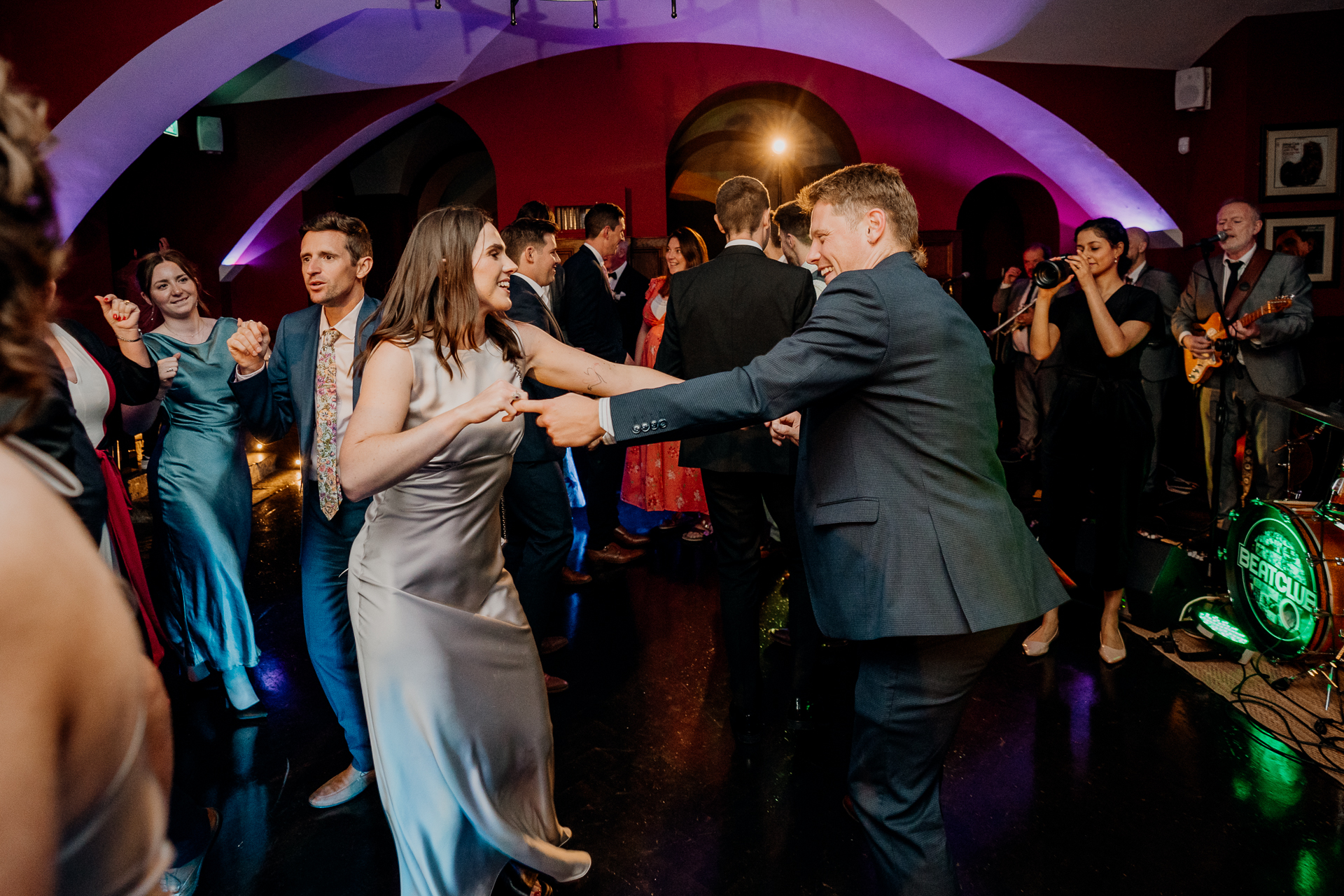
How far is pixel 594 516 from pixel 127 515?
7.89 feet

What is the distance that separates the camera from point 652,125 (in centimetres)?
810

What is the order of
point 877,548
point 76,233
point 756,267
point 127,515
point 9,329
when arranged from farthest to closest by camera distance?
point 76,233, point 756,267, point 127,515, point 877,548, point 9,329

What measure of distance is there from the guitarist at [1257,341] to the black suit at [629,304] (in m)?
3.31

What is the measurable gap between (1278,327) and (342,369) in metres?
4.46

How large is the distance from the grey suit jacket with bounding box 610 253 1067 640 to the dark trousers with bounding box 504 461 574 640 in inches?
58.6

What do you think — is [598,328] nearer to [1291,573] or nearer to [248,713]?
[248,713]

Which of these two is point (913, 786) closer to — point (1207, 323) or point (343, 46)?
point (1207, 323)

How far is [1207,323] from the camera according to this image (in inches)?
190

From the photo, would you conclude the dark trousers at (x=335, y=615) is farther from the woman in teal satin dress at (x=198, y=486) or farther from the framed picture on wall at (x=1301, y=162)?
the framed picture on wall at (x=1301, y=162)

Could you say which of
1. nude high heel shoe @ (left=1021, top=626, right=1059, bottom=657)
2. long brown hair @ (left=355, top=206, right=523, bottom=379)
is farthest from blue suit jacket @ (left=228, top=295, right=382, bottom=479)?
nude high heel shoe @ (left=1021, top=626, right=1059, bottom=657)

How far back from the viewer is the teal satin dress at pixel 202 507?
285cm

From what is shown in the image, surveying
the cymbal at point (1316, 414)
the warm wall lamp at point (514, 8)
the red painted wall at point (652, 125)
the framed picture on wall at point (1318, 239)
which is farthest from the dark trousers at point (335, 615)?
the framed picture on wall at point (1318, 239)

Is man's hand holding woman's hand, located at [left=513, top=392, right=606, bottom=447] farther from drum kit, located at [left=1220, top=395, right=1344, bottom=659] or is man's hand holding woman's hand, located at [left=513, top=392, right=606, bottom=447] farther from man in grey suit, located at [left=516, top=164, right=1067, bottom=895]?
drum kit, located at [left=1220, top=395, right=1344, bottom=659]

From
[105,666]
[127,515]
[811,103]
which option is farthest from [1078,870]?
[811,103]
